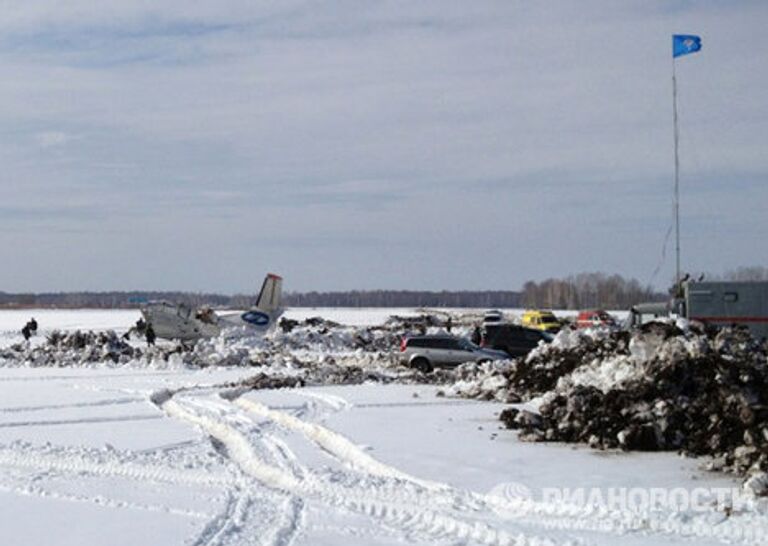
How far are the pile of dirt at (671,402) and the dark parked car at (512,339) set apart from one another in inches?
740

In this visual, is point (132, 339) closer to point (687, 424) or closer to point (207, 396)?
point (207, 396)

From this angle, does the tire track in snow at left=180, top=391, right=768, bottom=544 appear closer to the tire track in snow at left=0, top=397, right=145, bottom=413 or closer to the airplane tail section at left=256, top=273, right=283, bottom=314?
the tire track in snow at left=0, top=397, right=145, bottom=413

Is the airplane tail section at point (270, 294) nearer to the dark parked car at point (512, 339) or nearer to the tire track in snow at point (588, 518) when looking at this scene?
the dark parked car at point (512, 339)

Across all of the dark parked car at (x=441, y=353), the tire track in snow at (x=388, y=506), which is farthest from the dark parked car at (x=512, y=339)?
the tire track in snow at (x=388, y=506)

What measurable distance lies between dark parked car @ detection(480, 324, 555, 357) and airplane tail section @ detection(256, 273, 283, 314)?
16.9 m

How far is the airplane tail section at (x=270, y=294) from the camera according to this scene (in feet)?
166

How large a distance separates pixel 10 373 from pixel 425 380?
1658cm

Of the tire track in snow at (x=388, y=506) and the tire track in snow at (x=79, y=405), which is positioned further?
the tire track in snow at (x=79, y=405)

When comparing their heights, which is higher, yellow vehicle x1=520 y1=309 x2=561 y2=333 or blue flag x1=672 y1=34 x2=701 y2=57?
blue flag x1=672 y1=34 x2=701 y2=57

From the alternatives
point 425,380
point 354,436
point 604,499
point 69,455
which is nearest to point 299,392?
point 425,380

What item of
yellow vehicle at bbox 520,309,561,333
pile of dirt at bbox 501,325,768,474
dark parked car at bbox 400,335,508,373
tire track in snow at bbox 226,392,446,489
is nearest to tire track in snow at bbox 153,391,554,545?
tire track in snow at bbox 226,392,446,489

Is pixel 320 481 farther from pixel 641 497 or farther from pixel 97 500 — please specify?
pixel 641 497

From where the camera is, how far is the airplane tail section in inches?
1991

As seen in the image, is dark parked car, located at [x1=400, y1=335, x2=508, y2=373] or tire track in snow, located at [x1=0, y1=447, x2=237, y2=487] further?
dark parked car, located at [x1=400, y1=335, x2=508, y2=373]
